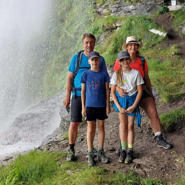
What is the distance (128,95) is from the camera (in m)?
3.75

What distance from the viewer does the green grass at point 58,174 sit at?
3.23 meters

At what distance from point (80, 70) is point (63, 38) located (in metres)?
14.8

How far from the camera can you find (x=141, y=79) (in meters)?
3.70

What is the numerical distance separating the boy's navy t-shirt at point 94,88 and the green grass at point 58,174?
108cm

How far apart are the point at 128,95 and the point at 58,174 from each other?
5.81 ft

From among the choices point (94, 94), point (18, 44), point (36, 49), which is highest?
point (18, 44)

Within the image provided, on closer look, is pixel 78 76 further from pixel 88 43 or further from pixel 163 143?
pixel 163 143

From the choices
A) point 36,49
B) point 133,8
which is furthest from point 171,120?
point 36,49

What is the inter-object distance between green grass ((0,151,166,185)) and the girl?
54 centimetres

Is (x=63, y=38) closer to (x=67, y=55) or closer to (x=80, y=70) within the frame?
(x=67, y=55)

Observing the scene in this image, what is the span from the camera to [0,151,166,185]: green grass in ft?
10.6

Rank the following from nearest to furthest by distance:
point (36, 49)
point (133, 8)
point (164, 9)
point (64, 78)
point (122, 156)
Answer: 1. point (122, 156)
2. point (64, 78)
3. point (164, 9)
4. point (133, 8)
5. point (36, 49)

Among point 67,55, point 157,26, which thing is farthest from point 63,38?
point 157,26

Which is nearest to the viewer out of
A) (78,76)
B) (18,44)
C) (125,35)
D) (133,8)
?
(78,76)
